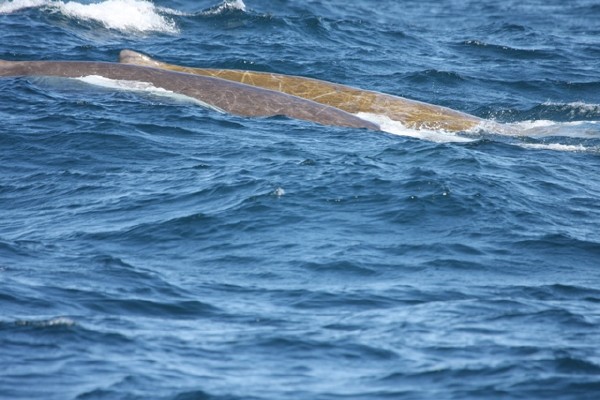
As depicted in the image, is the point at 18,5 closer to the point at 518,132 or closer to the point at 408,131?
the point at 408,131

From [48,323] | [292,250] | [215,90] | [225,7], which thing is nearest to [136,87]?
[215,90]

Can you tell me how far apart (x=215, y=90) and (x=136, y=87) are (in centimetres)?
148

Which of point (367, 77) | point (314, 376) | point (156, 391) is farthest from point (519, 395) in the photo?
point (367, 77)

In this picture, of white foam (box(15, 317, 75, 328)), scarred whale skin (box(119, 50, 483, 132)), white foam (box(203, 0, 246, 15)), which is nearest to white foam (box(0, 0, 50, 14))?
white foam (box(203, 0, 246, 15))

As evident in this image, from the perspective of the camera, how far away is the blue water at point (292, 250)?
818 cm

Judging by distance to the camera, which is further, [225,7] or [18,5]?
[225,7]

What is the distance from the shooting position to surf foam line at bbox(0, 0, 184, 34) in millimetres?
27547

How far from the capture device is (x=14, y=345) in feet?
27.7

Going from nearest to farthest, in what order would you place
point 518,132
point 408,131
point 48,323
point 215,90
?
point 48,323 < point 408,131 < point 518,132 < point 215,90

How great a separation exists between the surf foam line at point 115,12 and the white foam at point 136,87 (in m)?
8.31

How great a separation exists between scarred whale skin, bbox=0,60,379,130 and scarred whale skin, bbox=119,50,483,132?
801 millimetres

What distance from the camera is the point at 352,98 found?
19125mm

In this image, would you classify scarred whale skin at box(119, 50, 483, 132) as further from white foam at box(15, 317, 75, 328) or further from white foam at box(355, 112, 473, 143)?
white foam at box(15, 317, 75, 328)

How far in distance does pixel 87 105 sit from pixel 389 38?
12.3 meters
